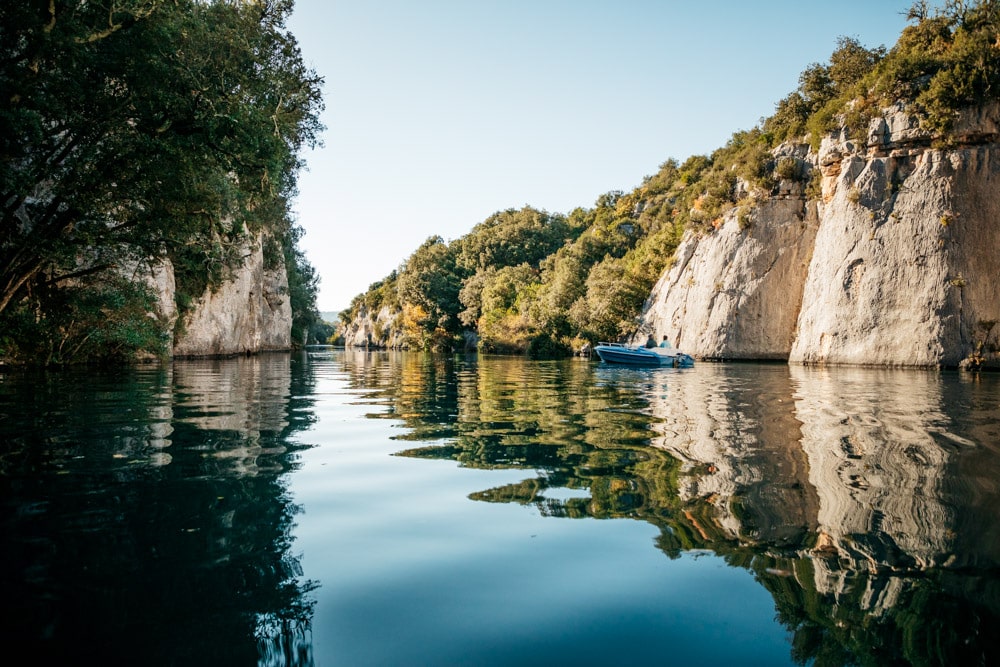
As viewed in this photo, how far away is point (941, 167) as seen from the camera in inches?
1309

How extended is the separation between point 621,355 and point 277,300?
37.8 m

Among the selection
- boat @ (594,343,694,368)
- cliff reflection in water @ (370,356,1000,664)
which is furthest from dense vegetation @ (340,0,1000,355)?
cliff reflection in water @ (370,356,1000,664)

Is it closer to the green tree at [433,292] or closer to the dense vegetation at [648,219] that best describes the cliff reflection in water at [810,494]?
the dense vegetation at [648,219]

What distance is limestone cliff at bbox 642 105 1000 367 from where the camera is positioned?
105ft

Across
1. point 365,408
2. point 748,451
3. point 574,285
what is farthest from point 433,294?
point 748,451

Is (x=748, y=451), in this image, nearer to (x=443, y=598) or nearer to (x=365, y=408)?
(x=443, y=598)

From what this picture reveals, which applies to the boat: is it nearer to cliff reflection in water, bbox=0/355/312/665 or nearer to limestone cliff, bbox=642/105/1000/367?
limestone cliff, bbox=642/105/1000/367

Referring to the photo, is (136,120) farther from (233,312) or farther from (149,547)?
(233,312)

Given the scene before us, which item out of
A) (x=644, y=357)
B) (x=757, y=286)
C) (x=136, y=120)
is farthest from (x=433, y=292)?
(x=136, y=120)

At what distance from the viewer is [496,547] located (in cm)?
382

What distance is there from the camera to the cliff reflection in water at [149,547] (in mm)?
2553

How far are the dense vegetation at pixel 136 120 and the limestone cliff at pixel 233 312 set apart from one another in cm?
737

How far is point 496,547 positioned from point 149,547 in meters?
2.08

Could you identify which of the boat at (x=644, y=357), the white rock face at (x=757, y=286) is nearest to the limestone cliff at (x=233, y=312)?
the boat at (x=644, y=357)
